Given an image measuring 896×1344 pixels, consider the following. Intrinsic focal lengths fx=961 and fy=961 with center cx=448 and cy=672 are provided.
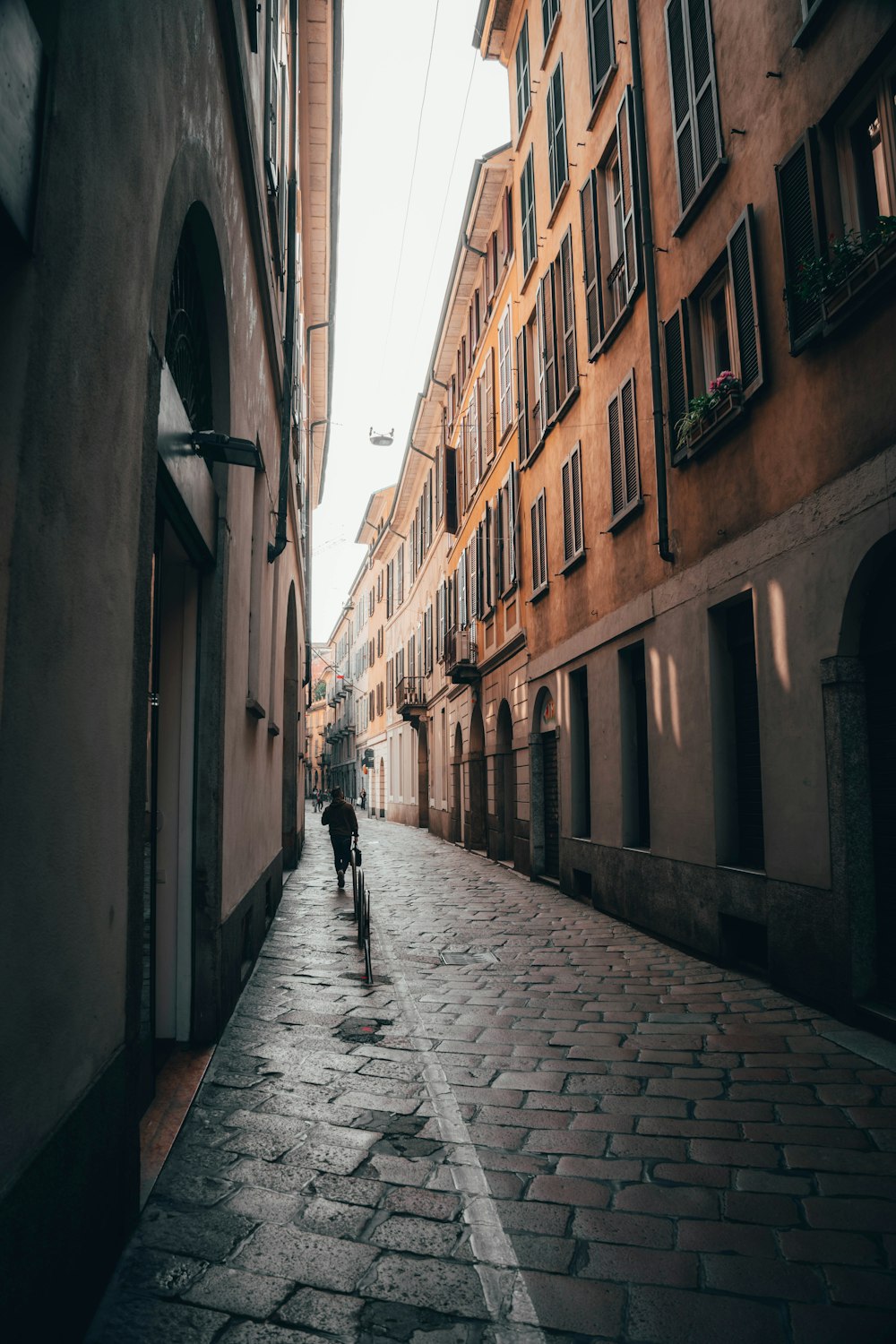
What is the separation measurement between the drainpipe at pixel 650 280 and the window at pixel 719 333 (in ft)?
0.49

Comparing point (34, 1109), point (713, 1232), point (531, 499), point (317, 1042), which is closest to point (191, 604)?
point (317, 1042)

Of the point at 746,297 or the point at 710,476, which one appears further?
the point at 710,476

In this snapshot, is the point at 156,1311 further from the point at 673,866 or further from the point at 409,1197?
the point at 673,866

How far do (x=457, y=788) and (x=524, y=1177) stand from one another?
21.5m

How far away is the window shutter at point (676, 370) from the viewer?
9750 mm

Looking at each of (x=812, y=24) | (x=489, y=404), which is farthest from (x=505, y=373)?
(x=812, y=24)

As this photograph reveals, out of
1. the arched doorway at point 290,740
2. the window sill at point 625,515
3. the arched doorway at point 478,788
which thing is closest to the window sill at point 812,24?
the window sill at point 625,515

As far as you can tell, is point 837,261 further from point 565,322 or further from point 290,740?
point 290,740

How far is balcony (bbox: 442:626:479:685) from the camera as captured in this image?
22.1 m

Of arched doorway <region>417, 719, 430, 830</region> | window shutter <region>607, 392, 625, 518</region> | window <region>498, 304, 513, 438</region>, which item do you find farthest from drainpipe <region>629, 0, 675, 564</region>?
arched doorway <region>417, 719, 430, 830</region>

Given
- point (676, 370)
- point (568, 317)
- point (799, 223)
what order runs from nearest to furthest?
point (799, 223)
point (676, 370)
point (568, 317)

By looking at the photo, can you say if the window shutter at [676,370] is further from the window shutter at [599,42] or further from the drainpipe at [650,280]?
the window shutter at [599,42]

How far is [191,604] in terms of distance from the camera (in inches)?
232

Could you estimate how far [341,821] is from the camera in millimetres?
14992
